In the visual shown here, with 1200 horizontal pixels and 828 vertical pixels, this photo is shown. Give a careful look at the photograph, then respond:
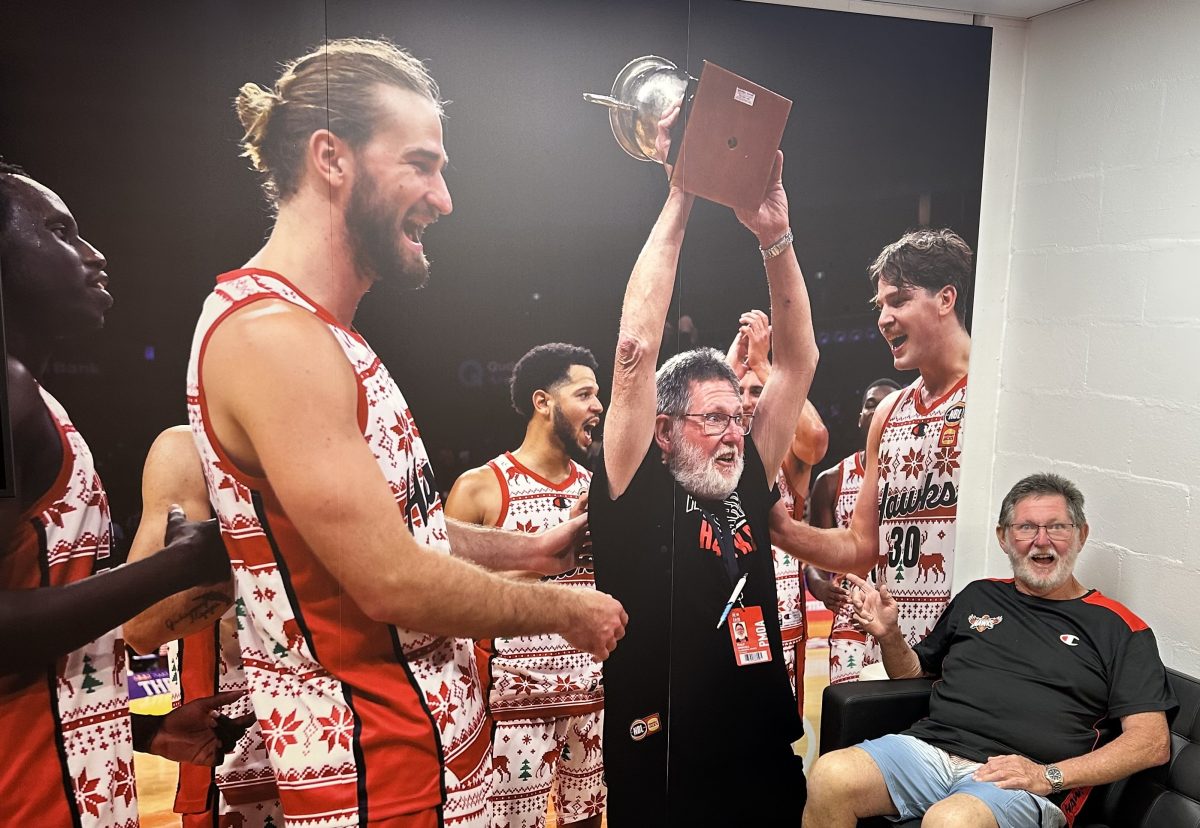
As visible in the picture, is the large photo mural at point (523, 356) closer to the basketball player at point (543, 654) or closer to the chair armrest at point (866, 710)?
the basketball player at point (543, 654)

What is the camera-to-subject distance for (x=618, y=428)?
262cm

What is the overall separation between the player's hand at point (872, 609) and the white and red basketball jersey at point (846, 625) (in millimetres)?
39

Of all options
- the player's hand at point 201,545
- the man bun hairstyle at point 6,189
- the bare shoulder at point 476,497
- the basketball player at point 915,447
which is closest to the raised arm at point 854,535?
the basketball player at point 915,447

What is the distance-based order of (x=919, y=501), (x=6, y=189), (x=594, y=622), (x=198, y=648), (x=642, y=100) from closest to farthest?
(x=6, y=189), (x=198, y=648), (x=642, y=100), (x=594, y=622), (x=919, y=501)

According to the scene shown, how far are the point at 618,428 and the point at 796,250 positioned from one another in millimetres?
706

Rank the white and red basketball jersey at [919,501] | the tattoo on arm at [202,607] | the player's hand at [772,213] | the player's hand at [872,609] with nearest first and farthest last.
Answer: the tattoo on arm at [202,607], the player's hand at [772,213], the player's hand at [872,609], the white and red basketball jersey at [919,501]

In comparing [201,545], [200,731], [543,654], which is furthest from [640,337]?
[200,731]

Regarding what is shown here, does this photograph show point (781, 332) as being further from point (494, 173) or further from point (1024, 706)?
point (1024, 706)

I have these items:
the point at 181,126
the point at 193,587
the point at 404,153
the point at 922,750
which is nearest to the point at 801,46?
the point at 404,153

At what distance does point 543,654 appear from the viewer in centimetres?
261

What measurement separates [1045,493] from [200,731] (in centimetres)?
229

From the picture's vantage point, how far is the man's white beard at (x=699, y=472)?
2.72 meters

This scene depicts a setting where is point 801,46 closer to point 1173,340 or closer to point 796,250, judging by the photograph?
point 796,250

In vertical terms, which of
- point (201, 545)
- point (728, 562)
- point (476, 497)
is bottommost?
point (728, 562)
